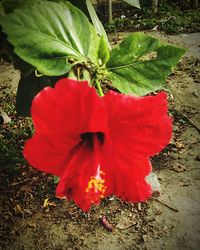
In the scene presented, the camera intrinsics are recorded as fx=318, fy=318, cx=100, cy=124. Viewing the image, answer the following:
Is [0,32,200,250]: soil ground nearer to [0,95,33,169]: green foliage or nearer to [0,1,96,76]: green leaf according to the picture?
[0,95,33,169]: green foliage

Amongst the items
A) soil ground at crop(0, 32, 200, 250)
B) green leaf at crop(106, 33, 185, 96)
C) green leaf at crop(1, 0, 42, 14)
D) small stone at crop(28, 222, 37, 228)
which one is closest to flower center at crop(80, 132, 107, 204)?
green leaf at crop(106, 33, 185, 96)

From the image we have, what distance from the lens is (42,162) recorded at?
0.60m

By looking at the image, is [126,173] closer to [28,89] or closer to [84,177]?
[84,177]

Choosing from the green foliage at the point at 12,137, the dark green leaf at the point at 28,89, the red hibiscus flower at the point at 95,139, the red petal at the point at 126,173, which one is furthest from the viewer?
the green foliage at the point at 12,137

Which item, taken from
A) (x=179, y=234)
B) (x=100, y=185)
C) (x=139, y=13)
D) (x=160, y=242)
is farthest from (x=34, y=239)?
(x=139, y=13)

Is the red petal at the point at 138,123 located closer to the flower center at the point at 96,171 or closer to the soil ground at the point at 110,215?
the flower center at the point at 96,171

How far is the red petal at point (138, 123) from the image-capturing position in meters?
0.53

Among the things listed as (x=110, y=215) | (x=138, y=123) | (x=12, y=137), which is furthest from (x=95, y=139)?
(x=12, y=137)

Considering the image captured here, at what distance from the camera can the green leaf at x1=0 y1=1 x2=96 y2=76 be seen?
56 centimetres

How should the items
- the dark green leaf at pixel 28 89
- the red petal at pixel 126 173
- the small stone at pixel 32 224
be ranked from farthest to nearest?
the small stone at pixel 32 224 < the dark green leaf at pixel 28 89 < the red petal at pixel 126 173

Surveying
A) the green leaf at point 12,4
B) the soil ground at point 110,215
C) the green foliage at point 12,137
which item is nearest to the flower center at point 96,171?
the green leaf at point 12,4

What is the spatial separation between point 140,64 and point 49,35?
0.64 ft

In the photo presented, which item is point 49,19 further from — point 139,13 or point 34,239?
point 139,13

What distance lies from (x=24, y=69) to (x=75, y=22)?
0.62 feet
